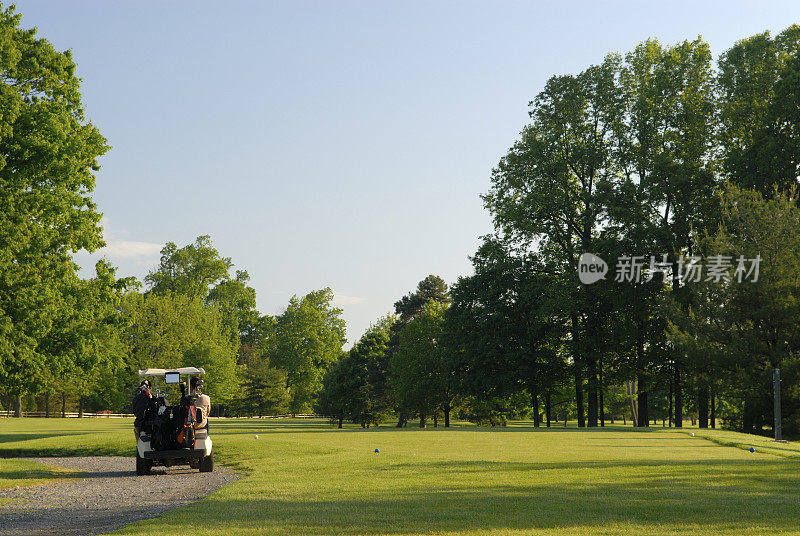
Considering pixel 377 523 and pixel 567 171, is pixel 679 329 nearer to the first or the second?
pixel 567 171

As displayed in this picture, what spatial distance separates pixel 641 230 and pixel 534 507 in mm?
34261

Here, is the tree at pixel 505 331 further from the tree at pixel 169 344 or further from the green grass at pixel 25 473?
the green grass at pixel 25 473

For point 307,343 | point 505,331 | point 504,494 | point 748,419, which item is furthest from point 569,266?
point 307,343

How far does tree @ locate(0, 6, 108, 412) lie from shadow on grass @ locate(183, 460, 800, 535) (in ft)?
38.0

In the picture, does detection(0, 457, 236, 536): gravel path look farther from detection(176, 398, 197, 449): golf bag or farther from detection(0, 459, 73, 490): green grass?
detection(176, 398, 197, 449): golf bag

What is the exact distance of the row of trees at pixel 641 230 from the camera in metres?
36.8

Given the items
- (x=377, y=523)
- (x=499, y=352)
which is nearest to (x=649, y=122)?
(x=499, y=352)

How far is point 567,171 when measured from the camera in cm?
4844

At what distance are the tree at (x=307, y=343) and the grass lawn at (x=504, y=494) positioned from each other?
72.7 metres

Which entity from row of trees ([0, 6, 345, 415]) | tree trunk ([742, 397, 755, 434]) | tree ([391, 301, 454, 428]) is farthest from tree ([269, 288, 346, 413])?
row of trees ([0, 6, 345, 415])

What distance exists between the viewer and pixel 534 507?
11.3 metres

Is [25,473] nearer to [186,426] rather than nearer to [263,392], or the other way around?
[186,426]

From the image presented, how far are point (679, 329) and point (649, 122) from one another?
1412cm

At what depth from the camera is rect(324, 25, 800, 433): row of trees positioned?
121ft
